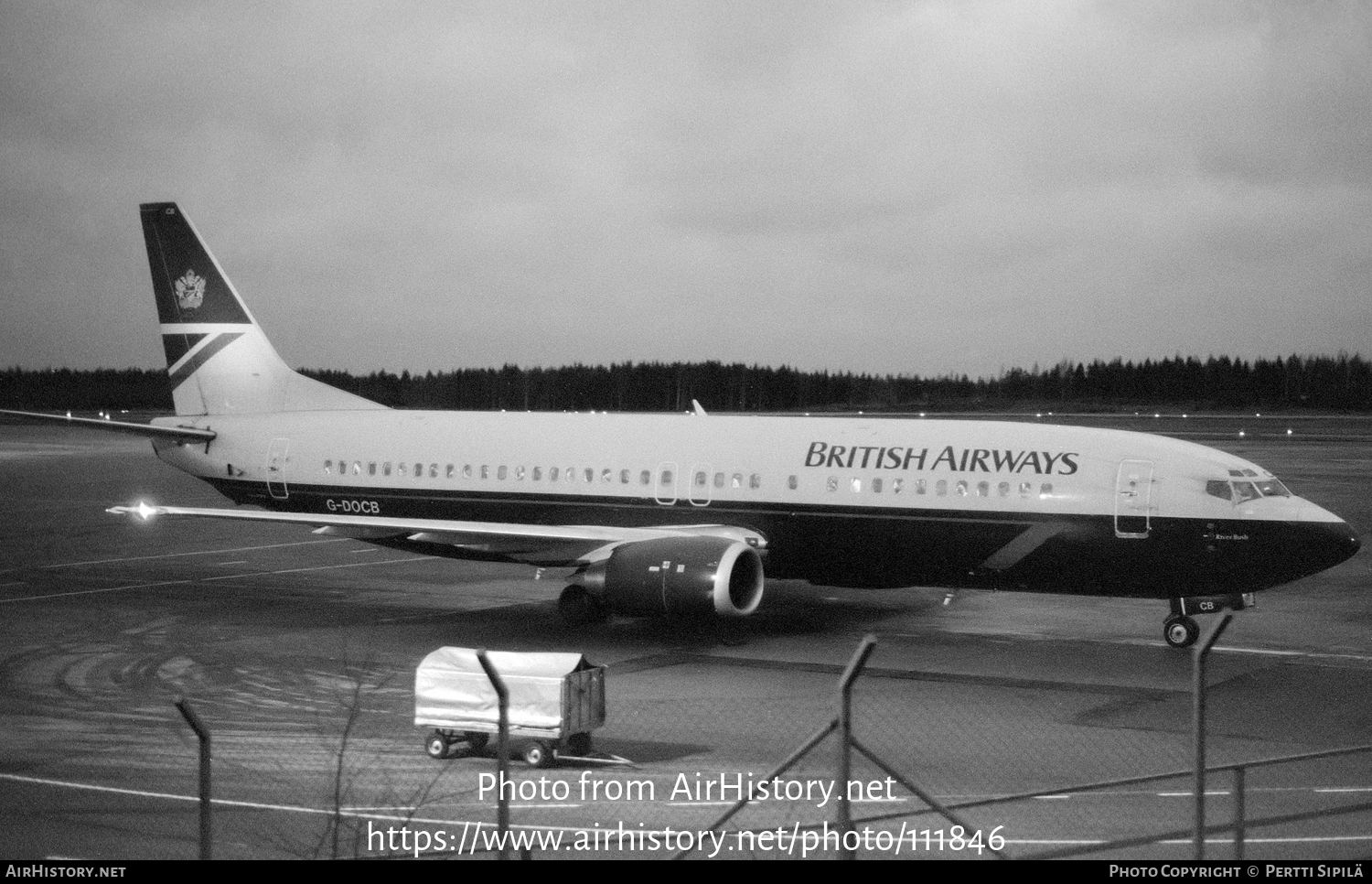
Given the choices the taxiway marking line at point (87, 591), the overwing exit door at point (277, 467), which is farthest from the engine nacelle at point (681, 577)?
the taxiway marking line at point (87, 591)

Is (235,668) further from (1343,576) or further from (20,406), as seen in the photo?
(20,406)

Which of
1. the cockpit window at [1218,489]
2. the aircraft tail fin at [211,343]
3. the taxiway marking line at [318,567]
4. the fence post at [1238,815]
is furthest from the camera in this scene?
the aircraft tail fin at [211,343]

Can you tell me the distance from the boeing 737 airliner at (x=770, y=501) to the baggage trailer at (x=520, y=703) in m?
7.02

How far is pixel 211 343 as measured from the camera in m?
33.8

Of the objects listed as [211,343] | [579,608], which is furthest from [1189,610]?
[211,343]

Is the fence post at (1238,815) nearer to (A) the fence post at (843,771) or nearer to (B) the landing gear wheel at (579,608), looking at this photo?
(A) the fence post at (843,771)

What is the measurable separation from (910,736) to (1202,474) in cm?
906

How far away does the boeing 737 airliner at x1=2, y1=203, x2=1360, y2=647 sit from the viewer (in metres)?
23.3

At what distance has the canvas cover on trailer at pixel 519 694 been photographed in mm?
15570

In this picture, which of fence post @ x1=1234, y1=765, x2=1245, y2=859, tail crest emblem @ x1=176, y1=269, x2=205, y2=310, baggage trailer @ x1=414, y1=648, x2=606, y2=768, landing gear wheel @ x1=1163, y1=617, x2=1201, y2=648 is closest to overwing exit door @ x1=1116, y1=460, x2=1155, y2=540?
landing gear wheel @ x1=1163, y1=617, x2=1201, y2=648

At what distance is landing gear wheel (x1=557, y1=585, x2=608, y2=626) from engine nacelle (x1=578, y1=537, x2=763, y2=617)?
1.36 m

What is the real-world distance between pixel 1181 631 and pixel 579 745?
12238 millimetres

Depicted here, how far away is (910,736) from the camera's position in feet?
56.5

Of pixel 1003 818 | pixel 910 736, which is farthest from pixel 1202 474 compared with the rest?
pixel 1003 818
